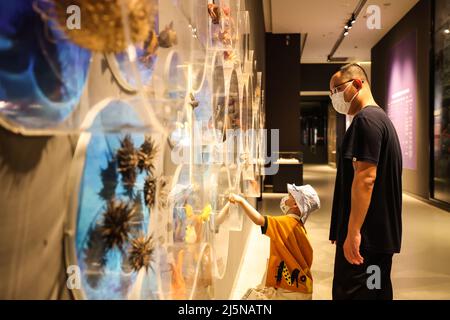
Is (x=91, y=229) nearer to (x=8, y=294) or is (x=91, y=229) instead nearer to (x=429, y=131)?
(x=8, y=294)

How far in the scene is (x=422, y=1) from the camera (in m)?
7.91

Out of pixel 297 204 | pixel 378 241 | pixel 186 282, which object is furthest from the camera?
pixel 297 204

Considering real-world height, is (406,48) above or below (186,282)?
above

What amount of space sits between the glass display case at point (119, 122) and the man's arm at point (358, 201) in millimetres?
754

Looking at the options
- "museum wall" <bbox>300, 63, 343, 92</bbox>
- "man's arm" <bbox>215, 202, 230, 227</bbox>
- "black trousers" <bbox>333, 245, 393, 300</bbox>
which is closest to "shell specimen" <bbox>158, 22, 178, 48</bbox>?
"man's arm" <bbox>215, 202, 230, 227</bbox>

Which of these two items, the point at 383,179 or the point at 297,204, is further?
the point at 297,204

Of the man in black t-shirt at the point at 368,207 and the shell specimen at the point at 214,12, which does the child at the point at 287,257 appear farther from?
the shell specimen at the point at 214,12

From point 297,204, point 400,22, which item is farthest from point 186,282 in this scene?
point 400,22

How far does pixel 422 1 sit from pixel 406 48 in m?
1.14

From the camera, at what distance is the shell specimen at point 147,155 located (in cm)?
80

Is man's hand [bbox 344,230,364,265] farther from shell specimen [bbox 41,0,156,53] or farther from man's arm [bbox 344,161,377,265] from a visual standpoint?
shell specimen [bbox 41,0,156,53]

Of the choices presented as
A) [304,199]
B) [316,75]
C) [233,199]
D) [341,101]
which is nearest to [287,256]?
[304,199]

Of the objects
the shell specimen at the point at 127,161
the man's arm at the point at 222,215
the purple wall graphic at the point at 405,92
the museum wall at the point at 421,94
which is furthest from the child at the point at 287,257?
the purple wall graphic at the point at 405,92

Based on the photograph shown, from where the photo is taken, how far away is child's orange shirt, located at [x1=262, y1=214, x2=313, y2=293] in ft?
7.34
